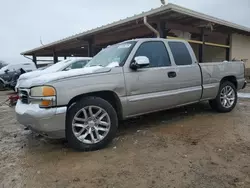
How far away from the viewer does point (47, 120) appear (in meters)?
3.25

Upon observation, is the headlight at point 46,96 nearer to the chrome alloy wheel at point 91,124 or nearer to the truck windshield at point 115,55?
the chrome alloy wheel at point 91,124

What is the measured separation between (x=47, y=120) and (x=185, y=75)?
9.52 ft

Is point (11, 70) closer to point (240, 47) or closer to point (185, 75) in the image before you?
point (185, 75)

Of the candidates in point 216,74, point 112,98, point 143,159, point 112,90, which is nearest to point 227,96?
point 216,74

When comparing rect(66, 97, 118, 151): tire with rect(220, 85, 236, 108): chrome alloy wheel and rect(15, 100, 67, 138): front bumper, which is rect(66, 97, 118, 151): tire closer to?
rect(15, 100, 67, 138): front bumper

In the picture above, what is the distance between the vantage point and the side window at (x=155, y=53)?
4424 millimetres

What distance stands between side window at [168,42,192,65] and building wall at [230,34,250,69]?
10036 mm

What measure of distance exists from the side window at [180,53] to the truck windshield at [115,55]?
0.97 meters

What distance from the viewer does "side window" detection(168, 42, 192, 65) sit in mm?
4859

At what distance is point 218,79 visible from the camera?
5.51 m

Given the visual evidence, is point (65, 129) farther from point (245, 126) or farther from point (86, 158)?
point (245, 126)

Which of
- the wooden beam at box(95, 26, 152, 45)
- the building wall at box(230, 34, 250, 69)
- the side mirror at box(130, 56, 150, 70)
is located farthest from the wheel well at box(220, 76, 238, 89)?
the building wall at box(230, 34, 250, 69)

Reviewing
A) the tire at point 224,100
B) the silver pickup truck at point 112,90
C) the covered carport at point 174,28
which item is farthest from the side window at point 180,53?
the covered carport at point 174,28

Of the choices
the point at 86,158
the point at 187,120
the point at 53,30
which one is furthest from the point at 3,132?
the point at 53,30
